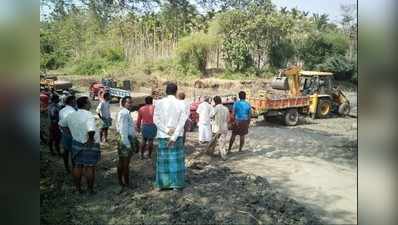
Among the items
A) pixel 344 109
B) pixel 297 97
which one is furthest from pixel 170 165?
pixel 344 109

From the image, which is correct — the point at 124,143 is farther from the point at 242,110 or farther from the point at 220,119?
the point at 242,110

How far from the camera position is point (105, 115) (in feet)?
14.1

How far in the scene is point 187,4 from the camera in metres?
4.32

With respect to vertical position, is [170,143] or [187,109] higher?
[187,109]

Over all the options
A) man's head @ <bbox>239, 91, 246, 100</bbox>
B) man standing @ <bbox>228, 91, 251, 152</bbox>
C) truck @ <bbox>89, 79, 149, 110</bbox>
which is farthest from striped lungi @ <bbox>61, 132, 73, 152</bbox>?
man's head @ <bbox>239, 91, 246, 100</bbox>

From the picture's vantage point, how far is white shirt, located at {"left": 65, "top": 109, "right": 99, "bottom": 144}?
4.21m

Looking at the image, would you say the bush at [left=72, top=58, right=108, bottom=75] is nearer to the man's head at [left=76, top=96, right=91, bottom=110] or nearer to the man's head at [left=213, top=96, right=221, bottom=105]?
the man's head at [left=76, top=96, right=91, bottom=110]

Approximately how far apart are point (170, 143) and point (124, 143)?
39cm

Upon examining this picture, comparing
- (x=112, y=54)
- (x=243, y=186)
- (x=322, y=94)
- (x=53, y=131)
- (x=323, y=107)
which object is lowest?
(x=243, y=186)
